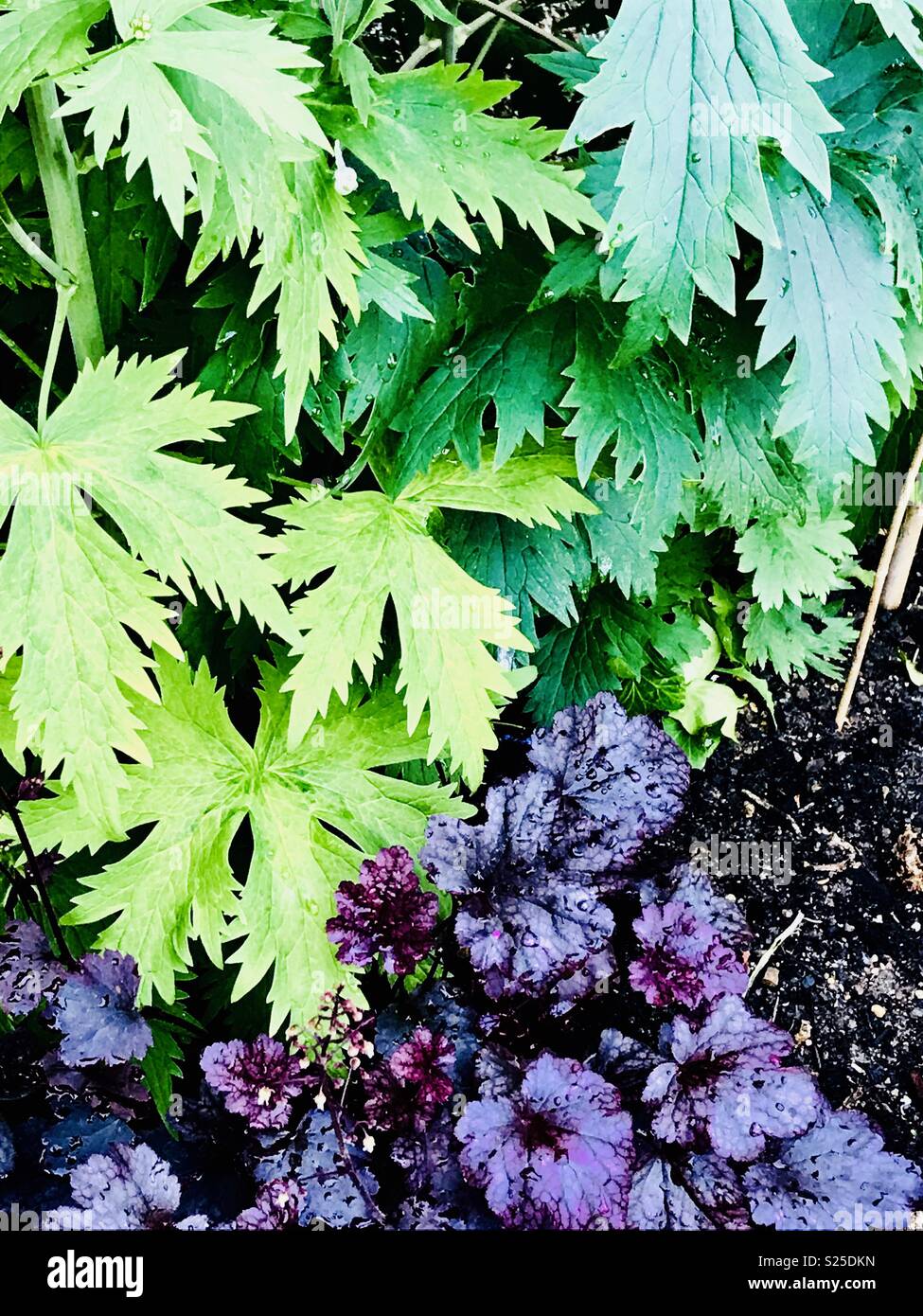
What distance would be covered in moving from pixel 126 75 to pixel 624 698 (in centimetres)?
135

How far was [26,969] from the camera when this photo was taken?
1.26m

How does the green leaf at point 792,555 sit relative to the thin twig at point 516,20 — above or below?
below

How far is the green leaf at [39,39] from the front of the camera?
1.02 meters

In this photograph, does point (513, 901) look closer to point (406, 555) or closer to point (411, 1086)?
point (411, 1086)

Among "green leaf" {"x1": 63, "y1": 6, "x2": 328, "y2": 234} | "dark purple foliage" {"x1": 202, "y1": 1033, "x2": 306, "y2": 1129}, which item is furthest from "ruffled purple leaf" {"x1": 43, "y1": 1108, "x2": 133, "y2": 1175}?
"green leaf" {"x1": 63, "y1": 6, "x2": 328, "y2": 234}

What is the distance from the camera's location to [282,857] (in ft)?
4.60

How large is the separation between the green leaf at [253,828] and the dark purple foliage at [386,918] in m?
0.14

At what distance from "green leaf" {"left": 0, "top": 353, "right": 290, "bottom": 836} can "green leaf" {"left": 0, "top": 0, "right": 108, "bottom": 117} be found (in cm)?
30

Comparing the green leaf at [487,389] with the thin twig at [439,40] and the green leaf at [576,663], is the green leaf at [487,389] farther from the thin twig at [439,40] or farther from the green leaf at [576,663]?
the green leaf at [576,663]

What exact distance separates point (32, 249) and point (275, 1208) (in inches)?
44.1

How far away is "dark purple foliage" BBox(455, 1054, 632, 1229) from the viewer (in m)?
1.07

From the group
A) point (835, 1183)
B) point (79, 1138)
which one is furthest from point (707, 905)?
point (79, 1138)

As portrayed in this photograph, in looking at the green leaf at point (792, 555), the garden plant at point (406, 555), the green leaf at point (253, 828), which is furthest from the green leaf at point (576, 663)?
the green leaf at point (253, 828)
